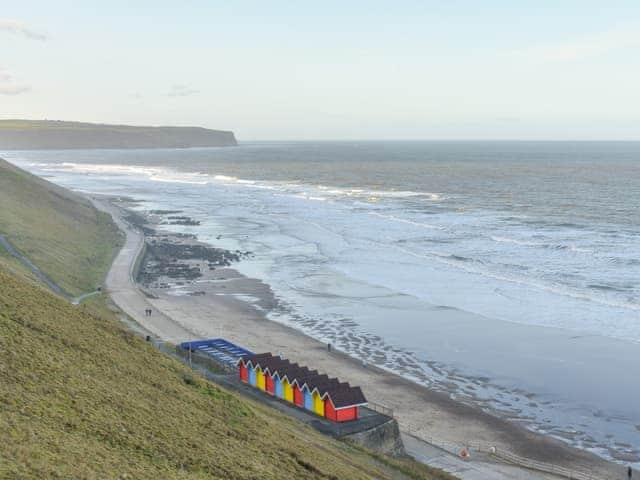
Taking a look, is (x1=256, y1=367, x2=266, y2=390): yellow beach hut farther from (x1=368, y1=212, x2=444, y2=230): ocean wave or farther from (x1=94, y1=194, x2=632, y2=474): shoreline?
(x1=368, y1=212, x2=444, y2=230): ocean wave

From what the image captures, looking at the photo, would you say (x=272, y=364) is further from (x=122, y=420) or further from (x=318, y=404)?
(x=122, y=420)

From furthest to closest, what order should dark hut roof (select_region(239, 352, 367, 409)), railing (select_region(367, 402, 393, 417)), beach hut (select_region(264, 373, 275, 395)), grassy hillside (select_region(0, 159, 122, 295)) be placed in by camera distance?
grassy hillside (select_region(0, 159, 122, 295)) < beach hut (select_region(264, 373, 275, 395)) < railing (select_region(367, 402, 393, 417)) < dark hut roof (select_region(239, 352, 367, 409))

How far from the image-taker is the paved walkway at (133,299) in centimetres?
4888

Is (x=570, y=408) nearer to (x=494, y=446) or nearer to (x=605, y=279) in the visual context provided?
(x=494, y=446)

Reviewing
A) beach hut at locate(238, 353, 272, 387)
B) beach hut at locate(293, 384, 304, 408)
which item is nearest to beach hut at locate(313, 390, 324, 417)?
beach hut at locate(293, 384, 304, 408)

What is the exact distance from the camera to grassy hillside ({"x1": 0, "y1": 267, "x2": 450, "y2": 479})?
20.0 metres

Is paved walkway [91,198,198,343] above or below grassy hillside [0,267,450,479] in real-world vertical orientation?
below

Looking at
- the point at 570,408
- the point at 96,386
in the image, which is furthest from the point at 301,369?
the point at 570,408

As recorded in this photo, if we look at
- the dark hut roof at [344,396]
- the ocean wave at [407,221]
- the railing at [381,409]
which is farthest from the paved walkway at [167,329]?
the ocean wave at [407,221]

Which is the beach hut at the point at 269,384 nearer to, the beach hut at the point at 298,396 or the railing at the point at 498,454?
the beach hut at the point at 298,396

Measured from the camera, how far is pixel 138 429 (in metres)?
23.1

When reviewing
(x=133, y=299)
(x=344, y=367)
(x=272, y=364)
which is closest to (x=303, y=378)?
(x=272, y=364)

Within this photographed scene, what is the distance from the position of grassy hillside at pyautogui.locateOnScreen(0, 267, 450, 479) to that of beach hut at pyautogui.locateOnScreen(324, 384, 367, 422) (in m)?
1.88

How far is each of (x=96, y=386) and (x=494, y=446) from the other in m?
18.7
